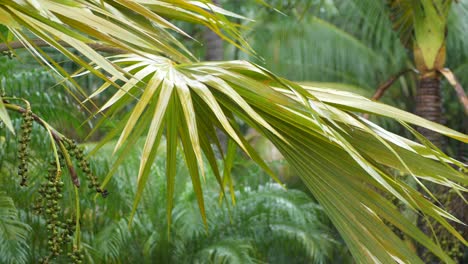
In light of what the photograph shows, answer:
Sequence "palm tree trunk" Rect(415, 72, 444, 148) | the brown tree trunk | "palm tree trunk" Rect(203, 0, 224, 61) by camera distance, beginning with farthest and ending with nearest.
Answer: "palm tree trunk" Rect(203, 0, 224, 61), "palm tree trunk" Rect(415, 72, 444, 148), the brown tree trunk

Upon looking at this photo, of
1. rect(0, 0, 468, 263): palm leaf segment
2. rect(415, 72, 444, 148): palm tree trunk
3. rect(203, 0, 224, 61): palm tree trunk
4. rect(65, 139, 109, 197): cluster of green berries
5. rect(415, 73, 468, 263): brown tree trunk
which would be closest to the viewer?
rect(0, 0, 468, 263): palm leaf segment

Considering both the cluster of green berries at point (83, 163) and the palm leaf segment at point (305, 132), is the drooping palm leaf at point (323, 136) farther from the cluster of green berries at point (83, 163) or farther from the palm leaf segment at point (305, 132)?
the cluster of green berries at point (83, 163)

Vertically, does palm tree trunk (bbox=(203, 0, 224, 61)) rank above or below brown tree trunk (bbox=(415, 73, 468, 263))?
above

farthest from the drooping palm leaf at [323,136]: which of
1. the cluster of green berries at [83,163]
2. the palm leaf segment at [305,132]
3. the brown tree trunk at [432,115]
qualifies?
the brown tree trunk at [432,115]

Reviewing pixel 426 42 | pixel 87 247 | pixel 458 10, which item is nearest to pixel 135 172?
pixel 87 247

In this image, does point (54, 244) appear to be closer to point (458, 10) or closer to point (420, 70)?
point (420, 70)

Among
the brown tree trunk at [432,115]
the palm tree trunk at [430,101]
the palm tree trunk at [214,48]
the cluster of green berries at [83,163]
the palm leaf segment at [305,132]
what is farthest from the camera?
the palm tree trunk at [214,48]

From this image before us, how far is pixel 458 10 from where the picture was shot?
8.32m

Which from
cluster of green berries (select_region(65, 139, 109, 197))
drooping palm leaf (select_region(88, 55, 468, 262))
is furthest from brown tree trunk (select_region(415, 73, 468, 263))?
cluster of green berries (select_region(65, 139, 109, 197))

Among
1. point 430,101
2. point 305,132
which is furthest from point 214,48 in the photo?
point 305,132

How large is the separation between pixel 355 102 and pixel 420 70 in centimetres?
453

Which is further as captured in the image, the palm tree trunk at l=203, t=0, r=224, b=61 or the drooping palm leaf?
the palm tree trunk at l=203, t=0, r=224, b=61

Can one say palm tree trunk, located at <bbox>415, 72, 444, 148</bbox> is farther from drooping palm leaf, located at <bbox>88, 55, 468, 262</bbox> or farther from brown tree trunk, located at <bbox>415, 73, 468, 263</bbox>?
drooping palm leaf, located at <bbox>88, 55, 468, 262</bbox>

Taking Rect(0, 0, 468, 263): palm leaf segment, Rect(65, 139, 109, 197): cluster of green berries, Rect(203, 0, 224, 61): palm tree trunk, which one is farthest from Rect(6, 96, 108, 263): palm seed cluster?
Rect(203, 0, 224, 61): palm tree trunk
